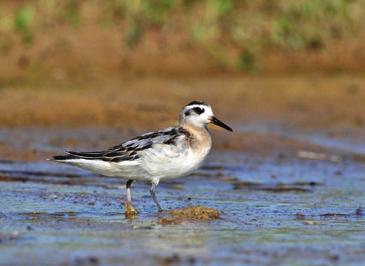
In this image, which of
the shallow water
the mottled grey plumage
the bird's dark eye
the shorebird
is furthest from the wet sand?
the bird's dark eye

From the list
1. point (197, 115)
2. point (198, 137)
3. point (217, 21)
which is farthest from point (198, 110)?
point (217, 21)

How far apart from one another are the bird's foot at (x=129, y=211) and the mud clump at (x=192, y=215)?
334mm

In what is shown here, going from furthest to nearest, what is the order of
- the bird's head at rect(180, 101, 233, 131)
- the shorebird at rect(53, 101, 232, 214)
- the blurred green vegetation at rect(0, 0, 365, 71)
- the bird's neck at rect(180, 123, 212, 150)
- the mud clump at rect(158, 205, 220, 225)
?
the blurred green vegetation at rect(0, 0, 365, 71)
the bird's head at rect(180, 101, 233, 131)
the bird's neck at rect(180, 123, 212, 150)
the shorebird at rect(53, 101, 232, 214)
the mud clump at rect(158, 205, 220, 225)

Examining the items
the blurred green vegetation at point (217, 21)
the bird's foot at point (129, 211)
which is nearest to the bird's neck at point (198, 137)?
the bird's foot at point (129, 211)

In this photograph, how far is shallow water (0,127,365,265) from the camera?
815 centimetres

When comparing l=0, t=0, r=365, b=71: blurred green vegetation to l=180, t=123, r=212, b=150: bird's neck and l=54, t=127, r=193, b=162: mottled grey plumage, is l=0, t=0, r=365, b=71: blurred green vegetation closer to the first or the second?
l=180, t=123, r=212, b=150: bird's neck

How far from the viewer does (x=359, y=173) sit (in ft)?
45.9

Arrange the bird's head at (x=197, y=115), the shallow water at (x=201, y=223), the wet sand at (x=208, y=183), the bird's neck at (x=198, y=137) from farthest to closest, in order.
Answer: the bird's head at (x=197, y=115) → the bird's neck at (x=198, y=137) → the wet sand at (x=208, y=183) → the shallow water at (x=201, y=223)

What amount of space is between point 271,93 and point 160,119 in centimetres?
264

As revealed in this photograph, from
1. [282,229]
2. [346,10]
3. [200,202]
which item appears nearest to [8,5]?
[346,10]

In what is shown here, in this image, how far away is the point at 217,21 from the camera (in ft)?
66.0

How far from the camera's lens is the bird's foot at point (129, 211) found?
10.3m

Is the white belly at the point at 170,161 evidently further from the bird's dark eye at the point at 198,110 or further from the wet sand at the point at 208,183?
the bird's dark eye at the point at 198,110

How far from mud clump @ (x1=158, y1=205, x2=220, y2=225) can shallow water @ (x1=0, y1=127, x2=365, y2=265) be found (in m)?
0.15
